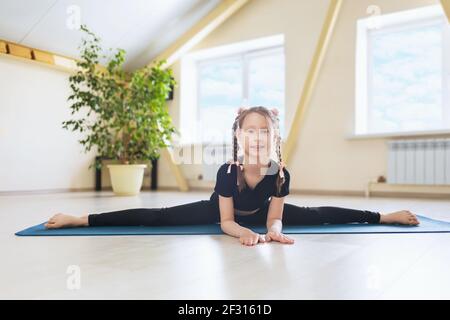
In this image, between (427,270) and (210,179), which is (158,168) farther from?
(427,270)

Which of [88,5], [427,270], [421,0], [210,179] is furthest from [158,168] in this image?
[427,270]

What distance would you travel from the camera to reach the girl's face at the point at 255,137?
5.24 ft

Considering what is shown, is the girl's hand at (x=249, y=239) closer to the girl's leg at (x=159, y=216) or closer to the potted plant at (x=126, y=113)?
the girl's leg at (x=159, y=216)

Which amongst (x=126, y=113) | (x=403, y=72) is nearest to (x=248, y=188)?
(x=126, y=113)

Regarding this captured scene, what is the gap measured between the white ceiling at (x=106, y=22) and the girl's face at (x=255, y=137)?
3.52 meters

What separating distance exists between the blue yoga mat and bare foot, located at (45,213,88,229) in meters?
0.04

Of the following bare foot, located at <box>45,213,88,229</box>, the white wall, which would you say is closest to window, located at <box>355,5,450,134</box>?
bare foot, located at <box>45,213,88,229</box>

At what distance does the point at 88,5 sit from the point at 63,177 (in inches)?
89.2

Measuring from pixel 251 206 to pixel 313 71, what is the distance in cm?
310

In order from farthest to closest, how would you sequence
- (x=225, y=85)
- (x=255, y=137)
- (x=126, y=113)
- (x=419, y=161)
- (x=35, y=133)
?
(x=225, y=85) < (x=35, y=133) < (x=126, y=113) < (x=419, y=161) < (x=255, y=137)

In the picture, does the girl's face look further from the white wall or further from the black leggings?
the white wall

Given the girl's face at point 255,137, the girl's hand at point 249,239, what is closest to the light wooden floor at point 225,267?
the girl's hand at point 249,239

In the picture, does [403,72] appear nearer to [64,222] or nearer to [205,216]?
[205,216]

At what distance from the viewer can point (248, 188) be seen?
1716 mm
